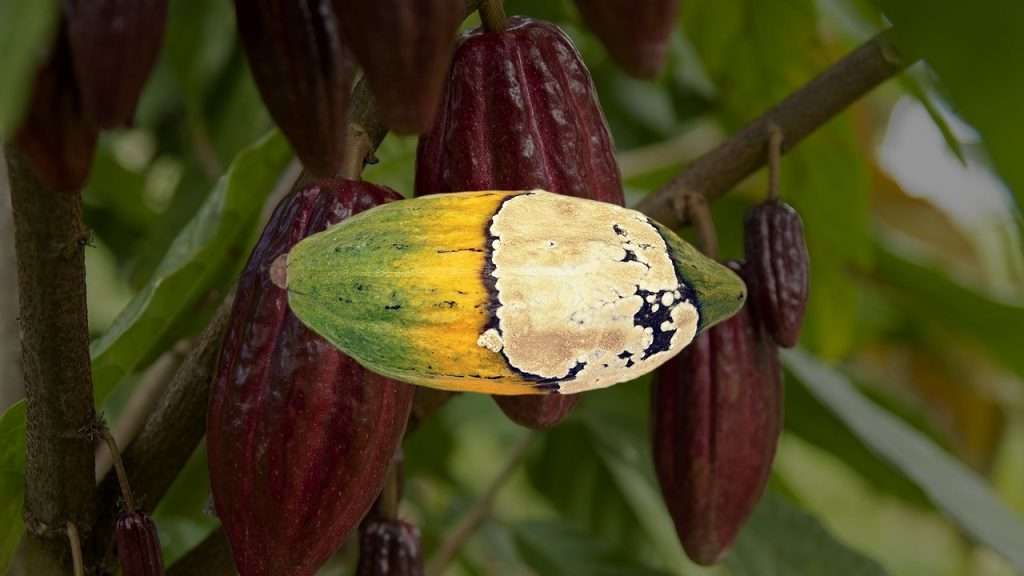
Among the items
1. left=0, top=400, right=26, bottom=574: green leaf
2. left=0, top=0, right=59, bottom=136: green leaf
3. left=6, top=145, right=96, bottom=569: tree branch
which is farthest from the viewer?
left=0, top=400, right=26, bottom=574: green leaf

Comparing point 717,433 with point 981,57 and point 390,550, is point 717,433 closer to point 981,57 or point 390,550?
point 390,550

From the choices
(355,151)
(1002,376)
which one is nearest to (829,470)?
(1002,376)

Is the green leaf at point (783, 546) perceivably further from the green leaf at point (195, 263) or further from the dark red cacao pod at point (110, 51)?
the dark red cacao pod at point (110, 51)

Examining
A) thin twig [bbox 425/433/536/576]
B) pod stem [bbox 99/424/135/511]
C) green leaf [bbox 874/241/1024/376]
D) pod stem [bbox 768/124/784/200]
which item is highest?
pod stem [bbox 99/424/135/511]

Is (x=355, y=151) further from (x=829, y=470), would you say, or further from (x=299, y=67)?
(x=829, y=470)

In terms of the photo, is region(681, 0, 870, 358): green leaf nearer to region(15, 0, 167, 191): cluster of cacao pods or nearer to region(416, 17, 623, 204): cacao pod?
region(416, 17, 623, 204): cacao pod

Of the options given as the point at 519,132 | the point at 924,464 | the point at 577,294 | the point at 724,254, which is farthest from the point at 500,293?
the point at 724,254

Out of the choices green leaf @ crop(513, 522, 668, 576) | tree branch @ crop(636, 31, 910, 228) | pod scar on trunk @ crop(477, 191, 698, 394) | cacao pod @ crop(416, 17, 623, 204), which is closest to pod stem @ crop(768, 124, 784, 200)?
tree branch @ crop(636, 31, 910, 228)
